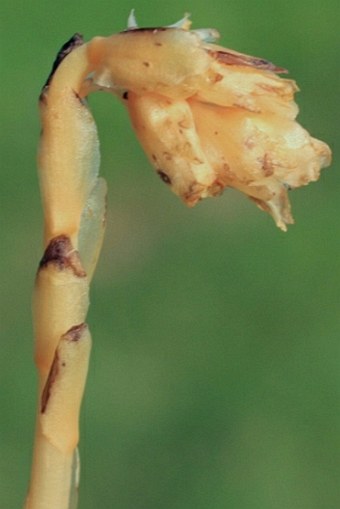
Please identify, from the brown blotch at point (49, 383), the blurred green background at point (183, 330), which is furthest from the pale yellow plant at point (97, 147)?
the blurred green background at point (183, 330)

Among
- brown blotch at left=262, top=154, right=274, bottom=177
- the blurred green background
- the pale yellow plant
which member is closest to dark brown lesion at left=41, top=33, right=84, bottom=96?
the pale yellow plant

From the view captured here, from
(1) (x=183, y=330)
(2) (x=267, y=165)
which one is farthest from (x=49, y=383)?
(1) (x=183, y=330)

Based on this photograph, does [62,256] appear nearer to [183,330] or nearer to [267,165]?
[267,165]

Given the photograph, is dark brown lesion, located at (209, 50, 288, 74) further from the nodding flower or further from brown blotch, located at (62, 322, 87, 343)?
brown blotch, located at (62, 322, 87, 343)

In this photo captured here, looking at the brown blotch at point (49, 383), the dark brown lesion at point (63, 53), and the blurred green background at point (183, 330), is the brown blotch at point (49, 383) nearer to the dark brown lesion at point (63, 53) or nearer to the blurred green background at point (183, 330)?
the dark brown lesion at point (63, 53)

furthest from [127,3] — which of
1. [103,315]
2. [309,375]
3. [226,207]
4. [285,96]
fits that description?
[285,96]

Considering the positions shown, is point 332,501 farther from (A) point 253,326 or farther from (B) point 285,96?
(B) point 285,96

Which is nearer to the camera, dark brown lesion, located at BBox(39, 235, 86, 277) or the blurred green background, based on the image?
dark brown lesion, located at BBox(39, 235, 86, 277)
